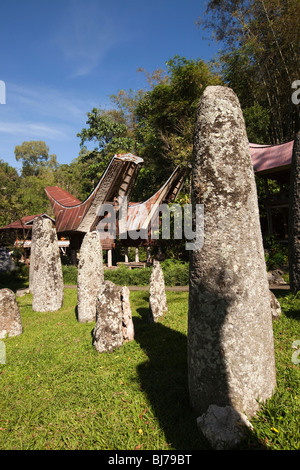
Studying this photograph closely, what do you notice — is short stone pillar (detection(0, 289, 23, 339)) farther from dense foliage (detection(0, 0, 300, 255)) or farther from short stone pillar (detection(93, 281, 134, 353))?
dense foliage (detection(0, 0, 300, 255))

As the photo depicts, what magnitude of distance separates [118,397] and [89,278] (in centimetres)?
546

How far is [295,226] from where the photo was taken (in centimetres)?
813

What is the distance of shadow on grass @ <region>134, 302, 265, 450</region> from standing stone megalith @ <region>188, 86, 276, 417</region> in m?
0.28

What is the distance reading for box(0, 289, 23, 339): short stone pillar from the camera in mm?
8109

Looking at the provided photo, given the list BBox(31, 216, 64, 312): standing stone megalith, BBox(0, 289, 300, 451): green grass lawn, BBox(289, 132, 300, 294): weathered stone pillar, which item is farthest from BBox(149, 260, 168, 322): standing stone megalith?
BBox(31, 216, 64, 312): standing stone megalith

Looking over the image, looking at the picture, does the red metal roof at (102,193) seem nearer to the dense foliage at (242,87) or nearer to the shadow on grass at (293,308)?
→ the dense foliage at (242,87)

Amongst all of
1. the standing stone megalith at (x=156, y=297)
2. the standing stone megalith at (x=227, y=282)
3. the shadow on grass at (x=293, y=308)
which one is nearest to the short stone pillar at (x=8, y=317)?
the standing stone megalith at (x=156, y=297)

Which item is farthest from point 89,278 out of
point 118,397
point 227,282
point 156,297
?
point 227,282

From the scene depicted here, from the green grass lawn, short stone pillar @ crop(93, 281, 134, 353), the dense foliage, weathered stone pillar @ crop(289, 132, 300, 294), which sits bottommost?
the green grass lawn

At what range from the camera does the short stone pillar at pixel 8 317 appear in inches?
319

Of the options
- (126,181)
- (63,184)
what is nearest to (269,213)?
(126,181)

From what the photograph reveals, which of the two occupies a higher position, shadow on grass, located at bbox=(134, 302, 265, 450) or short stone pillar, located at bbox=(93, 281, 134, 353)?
short stone pillar, located at bbox=(93, 281, 134, 353)

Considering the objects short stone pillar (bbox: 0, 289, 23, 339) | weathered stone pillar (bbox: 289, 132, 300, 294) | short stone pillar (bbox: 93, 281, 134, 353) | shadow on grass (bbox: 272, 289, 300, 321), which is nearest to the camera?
short stone pillar (bbox: 93, 281, 134, 353)

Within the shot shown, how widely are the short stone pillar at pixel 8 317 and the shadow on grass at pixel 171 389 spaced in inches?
159
